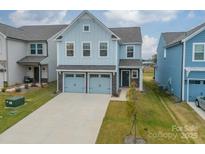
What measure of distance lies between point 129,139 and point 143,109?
5483mm

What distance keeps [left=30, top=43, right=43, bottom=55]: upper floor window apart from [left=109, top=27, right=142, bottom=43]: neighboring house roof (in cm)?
1013

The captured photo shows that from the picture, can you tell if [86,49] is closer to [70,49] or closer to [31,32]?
[70,49]

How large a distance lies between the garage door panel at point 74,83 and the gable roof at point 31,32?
812cm

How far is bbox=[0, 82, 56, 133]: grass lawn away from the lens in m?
11.5

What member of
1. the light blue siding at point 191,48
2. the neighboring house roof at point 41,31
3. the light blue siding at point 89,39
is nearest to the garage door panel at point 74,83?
the light blue siding at point 89,39

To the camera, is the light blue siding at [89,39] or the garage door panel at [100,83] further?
the garage door panel at [100,83]

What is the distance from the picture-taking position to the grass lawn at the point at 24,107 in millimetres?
11534

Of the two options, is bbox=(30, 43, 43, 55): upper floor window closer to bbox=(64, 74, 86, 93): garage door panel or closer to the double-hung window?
bbox=(64, 74, 86, 93): garage door panel

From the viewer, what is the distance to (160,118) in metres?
12.8

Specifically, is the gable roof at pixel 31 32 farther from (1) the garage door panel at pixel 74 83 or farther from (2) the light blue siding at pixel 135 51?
(2) the light blue siding at pixel 135 51

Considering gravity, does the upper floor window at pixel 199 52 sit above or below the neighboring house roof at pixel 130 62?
above

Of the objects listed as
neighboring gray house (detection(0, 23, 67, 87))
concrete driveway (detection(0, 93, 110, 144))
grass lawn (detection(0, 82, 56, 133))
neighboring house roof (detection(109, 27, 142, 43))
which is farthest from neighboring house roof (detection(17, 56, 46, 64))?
neighboring house roof (detection(109, 27, 142, 43))
